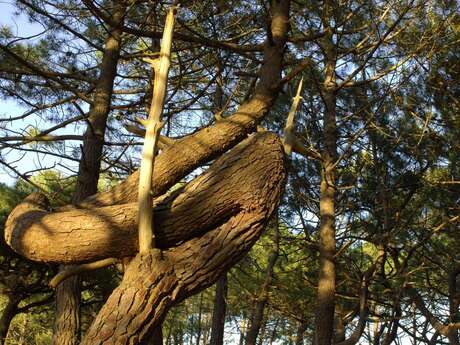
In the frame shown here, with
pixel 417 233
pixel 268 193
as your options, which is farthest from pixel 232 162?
pixel 417 233

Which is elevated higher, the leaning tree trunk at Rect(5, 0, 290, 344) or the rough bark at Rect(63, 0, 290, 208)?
the rough bark at Rect(63, 0, 290, 208)

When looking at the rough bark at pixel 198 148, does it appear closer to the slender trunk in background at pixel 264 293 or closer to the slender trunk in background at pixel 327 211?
the slender trunk in background at pixel 327 211

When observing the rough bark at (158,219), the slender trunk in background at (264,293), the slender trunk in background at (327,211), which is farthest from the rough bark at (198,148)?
the slender trunk in background at (264,293)

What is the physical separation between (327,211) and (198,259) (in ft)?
12.6

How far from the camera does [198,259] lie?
5.13 feet

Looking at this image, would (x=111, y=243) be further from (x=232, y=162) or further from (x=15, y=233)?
(x=232, y=162)

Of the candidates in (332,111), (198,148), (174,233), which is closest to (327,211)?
(332,111)

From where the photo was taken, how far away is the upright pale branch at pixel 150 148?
4.99 ft

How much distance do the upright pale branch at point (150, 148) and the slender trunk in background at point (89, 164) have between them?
192 cm

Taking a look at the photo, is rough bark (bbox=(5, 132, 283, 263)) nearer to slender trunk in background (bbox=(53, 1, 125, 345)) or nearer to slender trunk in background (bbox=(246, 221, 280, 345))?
slender trunk in background (bbox=(53, 1, 125, 345))

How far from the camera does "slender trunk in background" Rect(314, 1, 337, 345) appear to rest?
4.94 m

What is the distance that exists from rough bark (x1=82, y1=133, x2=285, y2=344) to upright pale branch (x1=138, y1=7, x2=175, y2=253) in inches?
2.5

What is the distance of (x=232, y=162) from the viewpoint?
65.9 inches

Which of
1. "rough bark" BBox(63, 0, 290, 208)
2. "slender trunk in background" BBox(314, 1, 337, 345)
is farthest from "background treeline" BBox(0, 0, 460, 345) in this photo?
"rough bark" BBox(63, 0, 290, 208)
